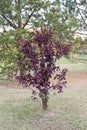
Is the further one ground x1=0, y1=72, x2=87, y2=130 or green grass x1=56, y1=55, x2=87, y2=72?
green grass x1=56, y1=55, x2=87, y2=72

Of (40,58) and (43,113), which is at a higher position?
(40,58)

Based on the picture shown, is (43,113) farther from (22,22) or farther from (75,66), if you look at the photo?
(75,66)

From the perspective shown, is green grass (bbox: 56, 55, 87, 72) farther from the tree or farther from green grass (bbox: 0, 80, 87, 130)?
green grass (bbox: 0, 80, 87, 130)

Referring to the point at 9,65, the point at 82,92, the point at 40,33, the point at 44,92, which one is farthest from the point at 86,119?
the point at 9,65

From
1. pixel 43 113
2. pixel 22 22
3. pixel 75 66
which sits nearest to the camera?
pixel 43 113

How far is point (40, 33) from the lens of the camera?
6.86 metres

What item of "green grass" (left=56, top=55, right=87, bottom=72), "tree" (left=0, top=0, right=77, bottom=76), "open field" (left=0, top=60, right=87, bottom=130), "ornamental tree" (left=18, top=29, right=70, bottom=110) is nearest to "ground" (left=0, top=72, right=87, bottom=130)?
"open field" (left=0, top=60, right=87, bottom=130)

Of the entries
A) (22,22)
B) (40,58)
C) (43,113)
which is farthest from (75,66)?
(40,58)

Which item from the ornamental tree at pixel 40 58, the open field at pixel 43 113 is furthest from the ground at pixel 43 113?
the ornamental tree at pixel 40 58

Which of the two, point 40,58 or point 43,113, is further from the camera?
point 43,113

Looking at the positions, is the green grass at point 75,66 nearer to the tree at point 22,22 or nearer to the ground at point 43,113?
the tree at point 22,22

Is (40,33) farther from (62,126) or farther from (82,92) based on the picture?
(82,92)

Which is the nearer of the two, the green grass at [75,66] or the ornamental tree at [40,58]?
the ornamental tree at [40,58]

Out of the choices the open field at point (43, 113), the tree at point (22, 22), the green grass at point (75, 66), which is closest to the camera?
the open field at point (43, 113)
